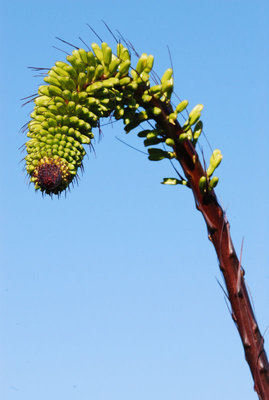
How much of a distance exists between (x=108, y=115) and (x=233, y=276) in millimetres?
1284

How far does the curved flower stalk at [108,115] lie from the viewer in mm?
2918

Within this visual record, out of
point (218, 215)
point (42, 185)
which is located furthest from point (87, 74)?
point (218, 215)

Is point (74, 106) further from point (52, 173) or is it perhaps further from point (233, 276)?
point (233, 276)

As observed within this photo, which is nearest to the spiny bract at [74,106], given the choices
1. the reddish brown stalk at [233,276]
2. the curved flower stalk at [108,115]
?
the curved flower stalk at [108,115]

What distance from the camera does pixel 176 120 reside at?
3.17 meters

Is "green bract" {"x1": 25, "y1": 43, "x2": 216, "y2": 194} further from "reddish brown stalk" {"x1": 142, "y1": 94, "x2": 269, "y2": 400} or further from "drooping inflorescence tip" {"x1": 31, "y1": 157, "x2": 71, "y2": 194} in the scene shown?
"reddish brown stalk" {"x1": 142, "y1": 94, "x2": 269, "y2": 400}

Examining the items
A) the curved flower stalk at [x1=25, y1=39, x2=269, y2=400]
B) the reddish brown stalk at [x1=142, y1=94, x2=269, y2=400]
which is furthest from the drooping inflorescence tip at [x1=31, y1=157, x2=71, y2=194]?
the reddish brown stalk at [x1=142, y1=94, x2=269, y2=400]

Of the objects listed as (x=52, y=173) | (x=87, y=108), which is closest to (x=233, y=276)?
(x=52, y=173)

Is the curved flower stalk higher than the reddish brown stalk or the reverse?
higher

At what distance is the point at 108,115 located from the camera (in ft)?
10.9

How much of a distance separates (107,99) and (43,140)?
1.48 feet

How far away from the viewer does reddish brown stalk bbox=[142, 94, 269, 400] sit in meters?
2.58

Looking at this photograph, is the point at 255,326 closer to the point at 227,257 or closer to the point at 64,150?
the point at 227,257

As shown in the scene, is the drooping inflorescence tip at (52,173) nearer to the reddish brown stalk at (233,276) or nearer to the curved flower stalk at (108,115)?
the curved flower stalk at (108,115)
